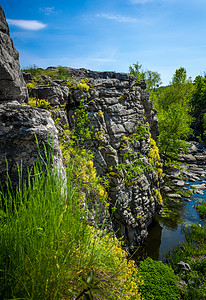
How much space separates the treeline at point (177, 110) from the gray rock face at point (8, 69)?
33.7 ft

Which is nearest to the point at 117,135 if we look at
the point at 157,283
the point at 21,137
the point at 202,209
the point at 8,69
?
the point at 8,69

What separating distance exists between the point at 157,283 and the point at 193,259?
4.26 m

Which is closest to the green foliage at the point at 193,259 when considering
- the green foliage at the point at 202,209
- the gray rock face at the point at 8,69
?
the green foliage at the point at 202,209

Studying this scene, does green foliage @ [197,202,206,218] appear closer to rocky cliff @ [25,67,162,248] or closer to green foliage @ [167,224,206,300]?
green foliage @ [167,224,206,300]

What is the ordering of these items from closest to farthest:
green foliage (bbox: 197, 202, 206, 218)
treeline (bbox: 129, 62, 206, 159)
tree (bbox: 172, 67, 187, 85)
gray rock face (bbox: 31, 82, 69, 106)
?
gray rock face (bbox: 31, 82, 69, 106)
green foliage (bbox: 197, 202, 206, 218)
treeline (bbox: 129, 62, 206, 159)
tree (bbox: 172, 67, 187, 85)

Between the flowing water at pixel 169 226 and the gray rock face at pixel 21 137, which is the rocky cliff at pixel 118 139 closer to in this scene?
the flowing water at pixel 169 226

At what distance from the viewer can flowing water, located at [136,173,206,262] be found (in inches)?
397

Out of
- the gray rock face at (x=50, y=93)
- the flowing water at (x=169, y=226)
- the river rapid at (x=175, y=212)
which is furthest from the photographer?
the river rapid at (x=175, y=212)

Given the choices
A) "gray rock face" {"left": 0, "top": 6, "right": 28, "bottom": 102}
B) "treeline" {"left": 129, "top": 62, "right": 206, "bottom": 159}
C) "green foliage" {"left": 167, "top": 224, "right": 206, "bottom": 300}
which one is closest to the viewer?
"gray rock face" {"left": 0, "top": 6, "right": 28, "bottom": 102}

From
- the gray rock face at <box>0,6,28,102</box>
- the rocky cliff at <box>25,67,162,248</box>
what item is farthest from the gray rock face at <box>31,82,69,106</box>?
the gray rock face at <box>0,6,28,102</box>

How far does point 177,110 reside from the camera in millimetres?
24203

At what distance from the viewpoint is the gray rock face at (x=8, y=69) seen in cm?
388

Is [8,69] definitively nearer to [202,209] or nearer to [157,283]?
[157,283]

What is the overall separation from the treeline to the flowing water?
7672 mm
